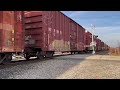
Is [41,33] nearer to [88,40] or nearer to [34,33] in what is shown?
[34,33]

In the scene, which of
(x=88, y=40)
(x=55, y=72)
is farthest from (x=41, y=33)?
(x=88, y=40)

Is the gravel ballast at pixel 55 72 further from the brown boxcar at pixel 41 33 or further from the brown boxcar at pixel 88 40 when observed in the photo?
the brown boxcar at pixel 88 40

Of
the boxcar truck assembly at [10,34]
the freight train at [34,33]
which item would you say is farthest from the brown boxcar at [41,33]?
the boxcar truck assembly at [10,34]

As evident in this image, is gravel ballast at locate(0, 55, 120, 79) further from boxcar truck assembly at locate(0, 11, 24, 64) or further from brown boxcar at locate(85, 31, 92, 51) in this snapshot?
brown boxcar at locate(85, 31, 92, 51)

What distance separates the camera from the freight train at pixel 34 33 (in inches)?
501

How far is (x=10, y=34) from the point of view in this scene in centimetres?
1303

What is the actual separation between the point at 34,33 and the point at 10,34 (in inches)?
234

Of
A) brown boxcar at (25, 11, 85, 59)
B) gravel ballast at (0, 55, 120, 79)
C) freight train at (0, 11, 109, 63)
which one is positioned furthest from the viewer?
brown boxcar at (25, 11, 85, 59)

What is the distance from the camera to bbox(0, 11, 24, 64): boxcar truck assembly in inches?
479

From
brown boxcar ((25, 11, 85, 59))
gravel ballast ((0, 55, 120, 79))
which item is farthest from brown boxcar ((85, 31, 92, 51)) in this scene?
gravel ballast ((0, 55, 120, 79))

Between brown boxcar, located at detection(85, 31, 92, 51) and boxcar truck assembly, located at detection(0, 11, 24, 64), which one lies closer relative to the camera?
boxcar truck assembly, located at detection(0, 11, 24, 64)

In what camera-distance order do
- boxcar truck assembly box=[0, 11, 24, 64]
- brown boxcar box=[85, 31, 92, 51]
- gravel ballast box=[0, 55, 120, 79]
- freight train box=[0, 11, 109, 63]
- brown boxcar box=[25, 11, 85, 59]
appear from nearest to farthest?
gravel ballast box=[0, 55, 120, 79]
boxcar truck assembly box=[0, 11, 24, 64]
freight train box=[0, 11, 109, 63]
brown boxcar box=[25, 11, 85, 59]
brown boxcar box=[85, 31, 92, 51]
